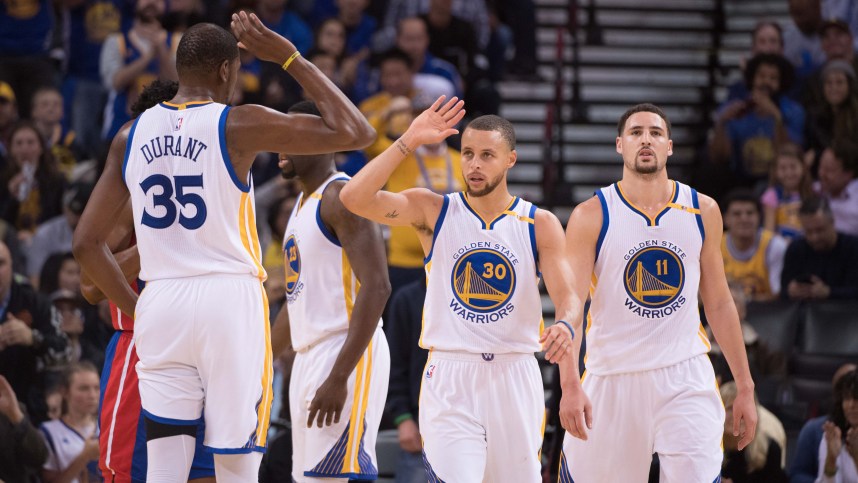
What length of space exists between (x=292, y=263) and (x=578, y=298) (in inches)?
64.2

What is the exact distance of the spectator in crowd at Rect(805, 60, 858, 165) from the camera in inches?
520

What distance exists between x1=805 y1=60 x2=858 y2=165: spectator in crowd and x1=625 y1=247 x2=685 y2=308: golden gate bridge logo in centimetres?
687

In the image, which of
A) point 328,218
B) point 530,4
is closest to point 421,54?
point 530,4

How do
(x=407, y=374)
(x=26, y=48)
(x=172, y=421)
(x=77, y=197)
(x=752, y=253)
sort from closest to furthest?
(x=172, y=421) < (x=407, y=374) < (x=77, y=197) < (x=752, y=253) < (x=26, y=48)

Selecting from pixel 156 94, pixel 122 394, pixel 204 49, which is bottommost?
pixel 122 394

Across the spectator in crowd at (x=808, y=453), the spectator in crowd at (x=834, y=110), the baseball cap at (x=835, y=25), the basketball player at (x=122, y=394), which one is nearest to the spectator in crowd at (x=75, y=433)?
the basketball player at (x=122, y=394)

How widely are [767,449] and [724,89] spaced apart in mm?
7868

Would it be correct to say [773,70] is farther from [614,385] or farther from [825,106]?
[614,385]

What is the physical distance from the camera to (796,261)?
11477 mm

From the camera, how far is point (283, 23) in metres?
13.9

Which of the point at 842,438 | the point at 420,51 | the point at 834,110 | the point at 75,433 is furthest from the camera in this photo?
the point at 834,110

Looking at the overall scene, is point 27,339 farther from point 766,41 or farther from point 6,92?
point 766,41

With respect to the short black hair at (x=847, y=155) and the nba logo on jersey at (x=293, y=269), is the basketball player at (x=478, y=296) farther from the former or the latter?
the short black hair at (x=847, y=155)

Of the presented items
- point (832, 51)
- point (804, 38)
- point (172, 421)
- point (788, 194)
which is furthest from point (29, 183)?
point (804, 38)
